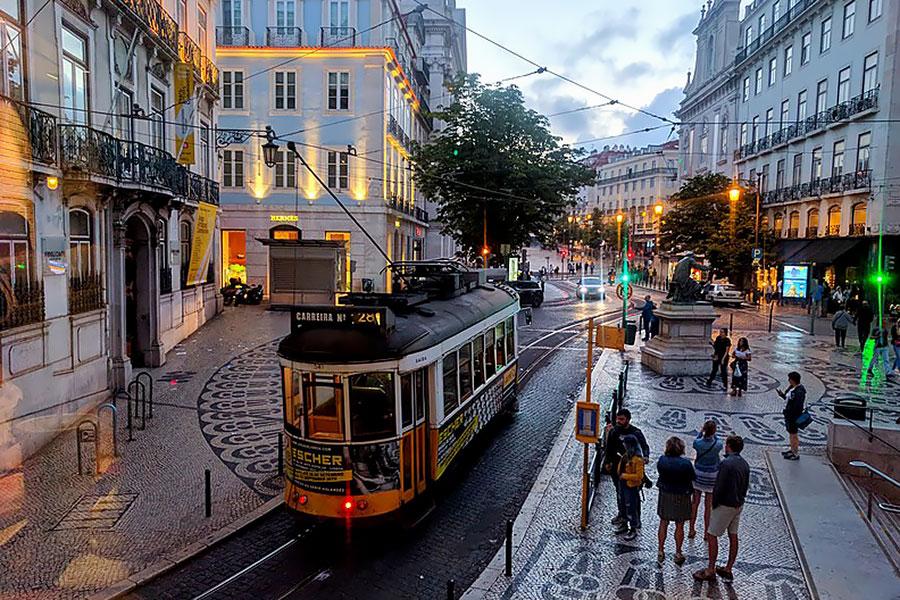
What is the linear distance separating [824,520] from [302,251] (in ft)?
85.6

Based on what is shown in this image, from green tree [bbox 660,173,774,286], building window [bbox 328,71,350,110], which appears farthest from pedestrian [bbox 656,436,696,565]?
green tree [bbox 660,173,774,286]

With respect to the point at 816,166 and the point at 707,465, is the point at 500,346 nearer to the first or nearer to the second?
the point at 707,465

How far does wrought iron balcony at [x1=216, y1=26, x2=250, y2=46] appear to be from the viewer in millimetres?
37812

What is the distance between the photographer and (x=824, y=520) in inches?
379

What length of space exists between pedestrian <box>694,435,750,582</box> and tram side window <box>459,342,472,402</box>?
419 cm

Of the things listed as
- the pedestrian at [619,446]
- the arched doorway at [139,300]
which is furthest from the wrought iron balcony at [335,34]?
the pedestrian at [619,446]

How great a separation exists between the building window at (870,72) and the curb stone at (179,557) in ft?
129

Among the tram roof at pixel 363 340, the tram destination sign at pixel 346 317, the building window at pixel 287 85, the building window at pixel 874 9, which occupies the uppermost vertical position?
the building window at pixel 874 9

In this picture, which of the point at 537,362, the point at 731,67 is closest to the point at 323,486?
the point at 537,362

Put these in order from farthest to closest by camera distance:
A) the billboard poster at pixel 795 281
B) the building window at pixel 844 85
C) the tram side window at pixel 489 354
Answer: the billboard poster at pixel 795 281, the building window at pixel 844 85, the tram side window at pixel 489 354

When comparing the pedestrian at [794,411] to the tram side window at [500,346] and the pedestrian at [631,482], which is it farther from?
the tram side window at [500,346]

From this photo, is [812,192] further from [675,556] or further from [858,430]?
[675,556]

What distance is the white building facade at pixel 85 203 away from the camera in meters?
11.9

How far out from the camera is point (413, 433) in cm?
899
